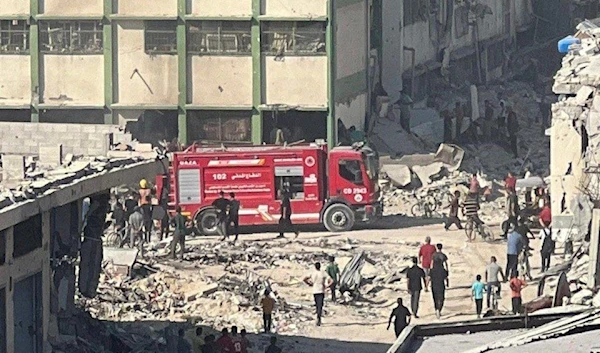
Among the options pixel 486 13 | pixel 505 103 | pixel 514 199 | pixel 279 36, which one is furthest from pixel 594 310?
pixel 486 13

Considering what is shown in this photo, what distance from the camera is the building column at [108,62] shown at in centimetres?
4391

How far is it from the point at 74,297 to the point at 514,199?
12738 millimetres

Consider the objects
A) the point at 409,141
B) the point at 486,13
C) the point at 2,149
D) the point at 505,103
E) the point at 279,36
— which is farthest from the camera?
the point at 486,13

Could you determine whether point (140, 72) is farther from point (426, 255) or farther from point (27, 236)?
point (27, 236)

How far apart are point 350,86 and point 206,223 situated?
9236mm

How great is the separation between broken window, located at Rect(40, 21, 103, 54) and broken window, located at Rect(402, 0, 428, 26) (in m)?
10.5

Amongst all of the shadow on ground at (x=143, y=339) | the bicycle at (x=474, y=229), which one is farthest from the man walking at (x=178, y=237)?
the bicycle at (x=474, y=229)

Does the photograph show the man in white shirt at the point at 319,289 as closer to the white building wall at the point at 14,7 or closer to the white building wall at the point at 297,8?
the white building wall at the point at 297,8

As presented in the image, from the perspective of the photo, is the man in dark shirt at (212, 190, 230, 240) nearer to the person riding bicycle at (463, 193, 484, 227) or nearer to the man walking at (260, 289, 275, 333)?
the person riding bicycle at (463, 193, 484, 227)

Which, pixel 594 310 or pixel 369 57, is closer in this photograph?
pixel 594 310

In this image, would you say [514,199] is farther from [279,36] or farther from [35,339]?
[35,339]

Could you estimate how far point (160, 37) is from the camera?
44.1 metres

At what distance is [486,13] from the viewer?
61.1m

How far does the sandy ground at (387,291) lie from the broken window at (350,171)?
3.36ft
